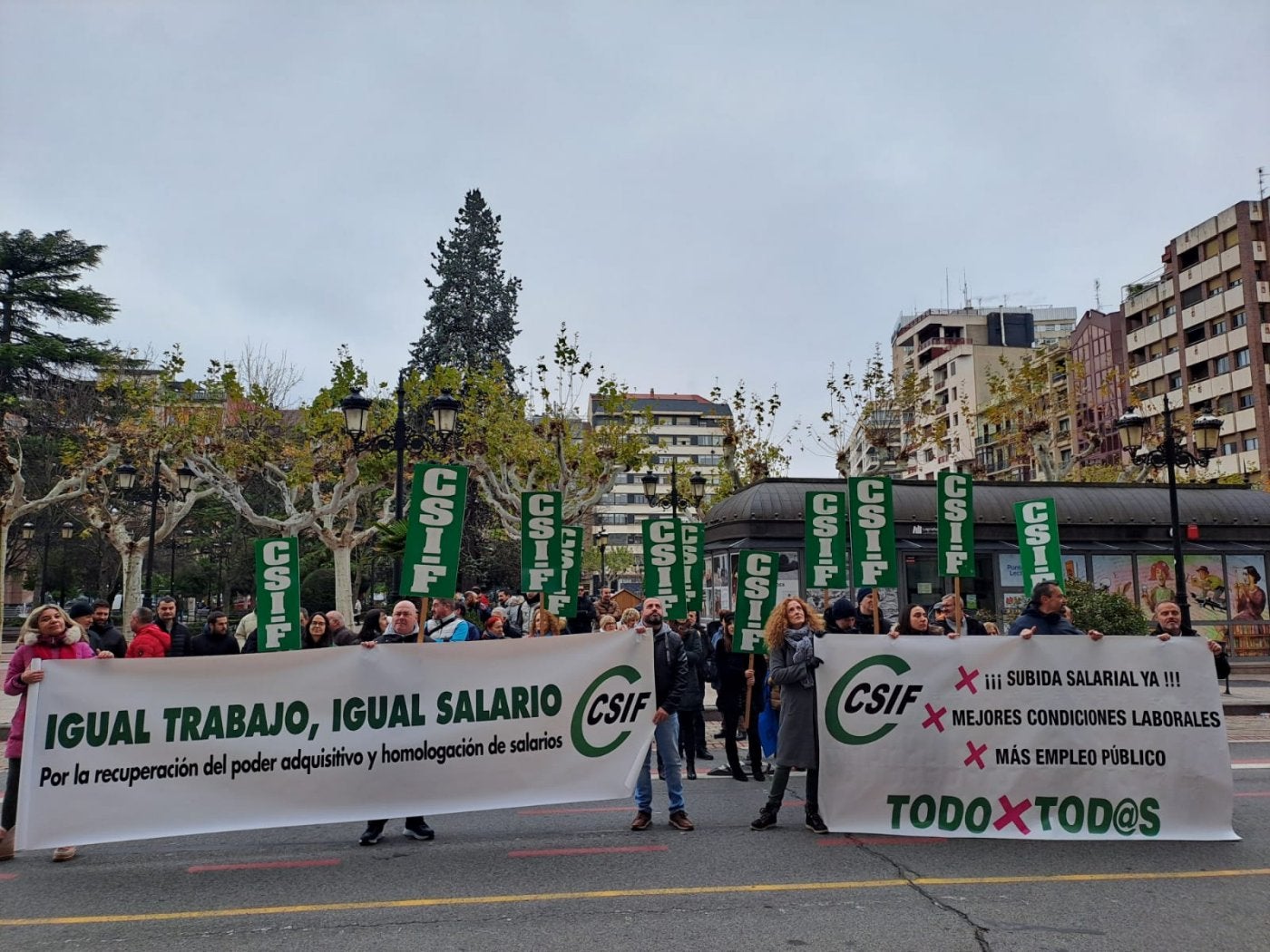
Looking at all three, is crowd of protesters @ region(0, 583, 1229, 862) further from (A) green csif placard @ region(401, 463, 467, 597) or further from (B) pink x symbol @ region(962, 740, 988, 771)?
(B) pink x symbol @ region(962, 740, 988, 771)

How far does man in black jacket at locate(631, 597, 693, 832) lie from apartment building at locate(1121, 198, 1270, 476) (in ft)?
160

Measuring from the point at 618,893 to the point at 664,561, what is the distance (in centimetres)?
721

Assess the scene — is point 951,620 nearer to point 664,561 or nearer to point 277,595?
point 664,561

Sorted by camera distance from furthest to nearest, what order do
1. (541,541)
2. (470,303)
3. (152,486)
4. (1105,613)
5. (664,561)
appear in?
(470,303)
(152,486)
(1105,613)
(664,561)
(541,541)

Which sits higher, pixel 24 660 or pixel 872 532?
pixel 872 532

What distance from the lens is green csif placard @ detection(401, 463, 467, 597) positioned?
8641mm

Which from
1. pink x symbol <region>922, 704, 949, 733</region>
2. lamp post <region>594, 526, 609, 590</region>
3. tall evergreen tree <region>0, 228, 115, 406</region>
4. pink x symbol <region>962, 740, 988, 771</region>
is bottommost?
pink x symbol <region>962, 740, 988, 771</region>

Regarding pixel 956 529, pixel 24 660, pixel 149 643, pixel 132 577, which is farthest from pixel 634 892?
pixel 132 577

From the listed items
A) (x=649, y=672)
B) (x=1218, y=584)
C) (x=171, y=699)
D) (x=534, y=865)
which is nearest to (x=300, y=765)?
(x=171, y=699)

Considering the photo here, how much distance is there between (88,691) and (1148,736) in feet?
25.6

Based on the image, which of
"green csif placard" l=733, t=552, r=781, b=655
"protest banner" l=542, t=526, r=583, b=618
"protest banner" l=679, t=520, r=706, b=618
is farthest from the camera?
"protest banner" l=679, t=520, r=706, b=618

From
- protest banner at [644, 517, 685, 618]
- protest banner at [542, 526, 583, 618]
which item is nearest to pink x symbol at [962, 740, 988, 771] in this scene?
protest banner at [644, 517, 685, 618]

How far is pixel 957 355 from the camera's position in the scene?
8631cm

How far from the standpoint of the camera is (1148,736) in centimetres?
711
